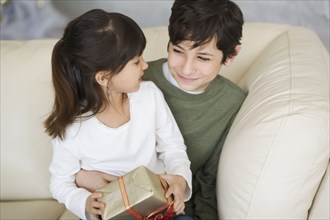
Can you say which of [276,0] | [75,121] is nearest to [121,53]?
[75,121]

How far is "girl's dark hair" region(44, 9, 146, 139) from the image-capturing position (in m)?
1.00

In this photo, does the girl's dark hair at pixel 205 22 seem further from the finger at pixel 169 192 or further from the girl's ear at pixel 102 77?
the finger at pixel 169 192

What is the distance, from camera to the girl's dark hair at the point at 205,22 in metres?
1.19

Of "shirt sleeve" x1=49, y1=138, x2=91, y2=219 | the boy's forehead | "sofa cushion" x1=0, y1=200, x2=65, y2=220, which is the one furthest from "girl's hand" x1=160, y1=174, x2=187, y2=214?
"sofa cushion" x1=0, y1=200, x2=65, y2=220

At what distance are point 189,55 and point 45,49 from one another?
0.64 meters

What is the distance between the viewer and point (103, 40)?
100 centimetres

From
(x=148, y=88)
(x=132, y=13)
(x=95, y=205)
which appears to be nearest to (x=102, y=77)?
(x=148, y=88)

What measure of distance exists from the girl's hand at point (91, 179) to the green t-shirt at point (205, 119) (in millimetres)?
302

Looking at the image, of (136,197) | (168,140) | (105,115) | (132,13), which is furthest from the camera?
(132,13)

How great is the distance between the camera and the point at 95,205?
1.04 m

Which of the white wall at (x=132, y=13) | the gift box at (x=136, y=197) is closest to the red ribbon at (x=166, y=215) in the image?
the gift box at (x=136, y=197)

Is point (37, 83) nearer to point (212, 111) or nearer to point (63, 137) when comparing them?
point (63, 137)

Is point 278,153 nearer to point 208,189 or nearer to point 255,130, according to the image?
point 255,130

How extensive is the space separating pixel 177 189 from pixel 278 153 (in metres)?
0.27
